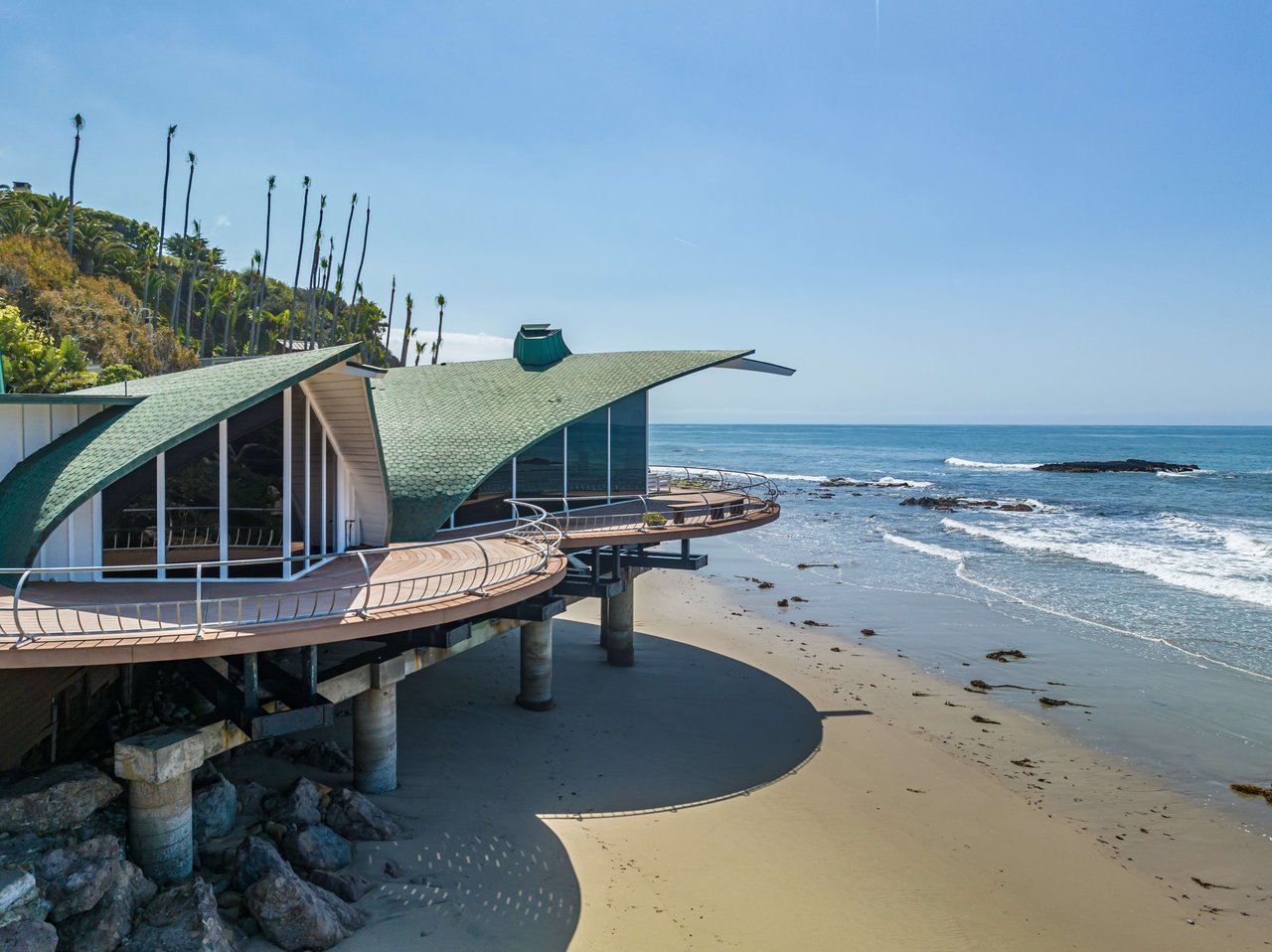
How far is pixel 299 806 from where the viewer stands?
10352mm

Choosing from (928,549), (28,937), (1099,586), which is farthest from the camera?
(928,549)

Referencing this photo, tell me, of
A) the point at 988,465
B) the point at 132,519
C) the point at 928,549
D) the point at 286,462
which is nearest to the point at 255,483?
the point at 286,462

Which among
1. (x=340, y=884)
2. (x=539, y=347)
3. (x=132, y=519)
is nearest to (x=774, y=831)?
(x=340, y=884)

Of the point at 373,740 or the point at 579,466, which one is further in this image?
the point at 579,466

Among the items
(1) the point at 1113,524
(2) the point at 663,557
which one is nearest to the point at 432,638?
(2) the point at 663,557

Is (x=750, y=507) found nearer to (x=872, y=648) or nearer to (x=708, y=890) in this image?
(x=872, y=648)

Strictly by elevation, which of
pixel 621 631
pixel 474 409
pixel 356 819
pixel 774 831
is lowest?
pixel 774 831

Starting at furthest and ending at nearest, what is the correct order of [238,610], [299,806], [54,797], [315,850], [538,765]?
[538,765]
[299,806]
[315,850]
[238,610]
[54,797]

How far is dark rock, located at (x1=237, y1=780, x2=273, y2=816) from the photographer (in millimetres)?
10555

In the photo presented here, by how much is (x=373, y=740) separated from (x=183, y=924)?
4.11m

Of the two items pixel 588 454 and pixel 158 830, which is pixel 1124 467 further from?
pixel 158 830

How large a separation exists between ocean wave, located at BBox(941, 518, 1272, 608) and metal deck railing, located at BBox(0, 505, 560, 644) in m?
27.1

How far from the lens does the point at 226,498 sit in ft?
37.3

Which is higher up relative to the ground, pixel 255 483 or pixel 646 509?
pixel 255 483
